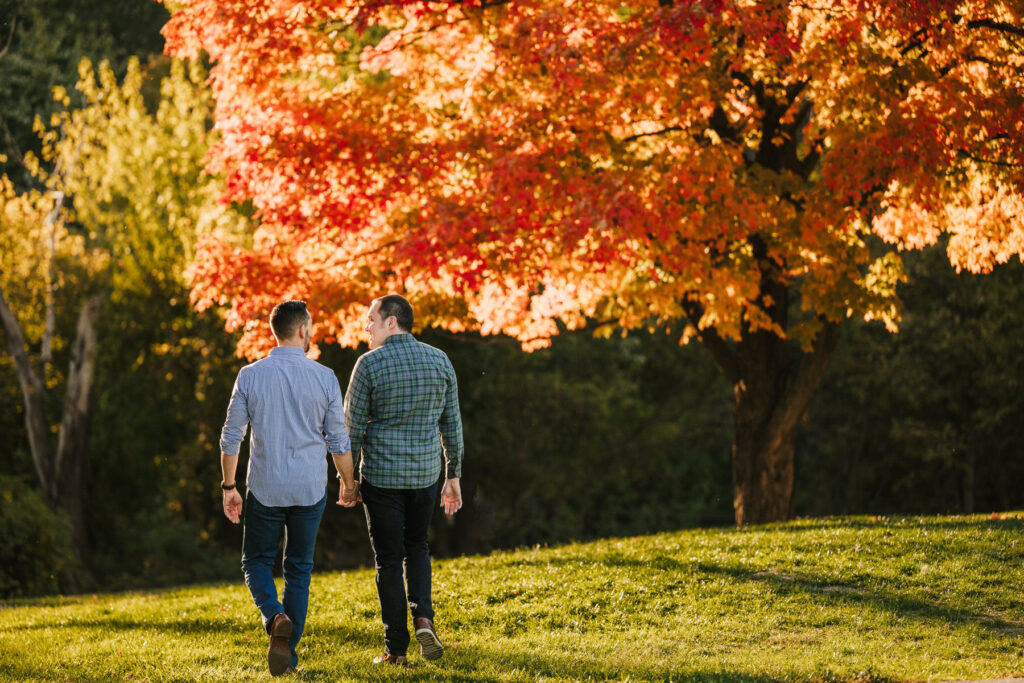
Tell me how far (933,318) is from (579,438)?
10.0m

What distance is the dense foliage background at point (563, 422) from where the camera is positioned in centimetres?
2431

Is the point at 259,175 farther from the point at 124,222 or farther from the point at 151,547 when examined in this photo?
the point at 124,222

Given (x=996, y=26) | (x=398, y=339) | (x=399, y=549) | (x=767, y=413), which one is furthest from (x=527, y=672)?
(x=767, y=413)

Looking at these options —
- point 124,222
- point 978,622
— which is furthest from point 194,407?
point 978,622

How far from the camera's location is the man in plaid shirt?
5617mm

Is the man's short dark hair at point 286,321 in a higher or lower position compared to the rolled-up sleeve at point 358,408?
higher

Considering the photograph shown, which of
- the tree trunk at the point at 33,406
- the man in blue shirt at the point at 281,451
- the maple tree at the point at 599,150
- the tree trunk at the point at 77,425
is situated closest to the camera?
the man in blue shirt at the point at 281,451

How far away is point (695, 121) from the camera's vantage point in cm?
1170

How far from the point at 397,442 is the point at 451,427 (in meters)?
0.37

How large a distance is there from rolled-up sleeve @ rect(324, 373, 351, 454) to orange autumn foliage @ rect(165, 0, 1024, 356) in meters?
4.21

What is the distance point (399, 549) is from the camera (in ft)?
18.8

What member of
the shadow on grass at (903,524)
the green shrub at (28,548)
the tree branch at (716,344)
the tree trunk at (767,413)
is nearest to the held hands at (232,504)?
the shadow on grass at (903,524)

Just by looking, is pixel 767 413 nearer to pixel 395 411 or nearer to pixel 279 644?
pixel 395 411

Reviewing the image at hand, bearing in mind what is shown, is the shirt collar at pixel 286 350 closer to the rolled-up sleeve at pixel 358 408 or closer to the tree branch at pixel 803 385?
the rolled-up sleeve at pixel 358 408
